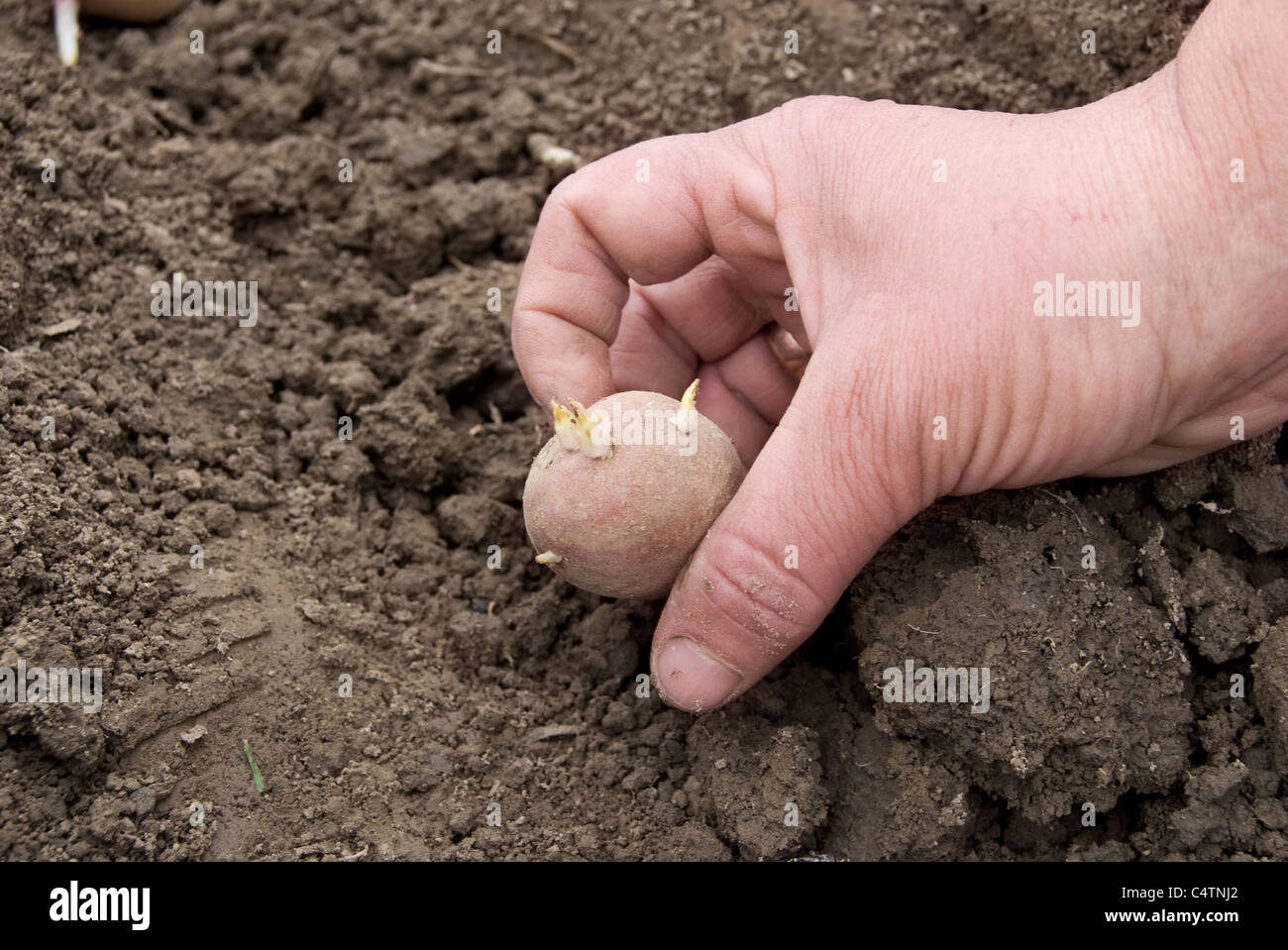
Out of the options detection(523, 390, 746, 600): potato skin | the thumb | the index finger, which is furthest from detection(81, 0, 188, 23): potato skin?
the thumb

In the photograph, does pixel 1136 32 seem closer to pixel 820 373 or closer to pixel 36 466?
pixel 820 373

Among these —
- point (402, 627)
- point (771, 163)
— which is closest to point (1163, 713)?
point (771, 163)

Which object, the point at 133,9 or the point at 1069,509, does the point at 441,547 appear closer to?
the point at 1069,509

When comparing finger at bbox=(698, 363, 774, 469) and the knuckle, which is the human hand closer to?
the knuckle

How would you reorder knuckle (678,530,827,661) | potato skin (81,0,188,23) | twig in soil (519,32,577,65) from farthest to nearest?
1. twig in soil (519,32,577,65)
2. potato skin (81,0,188,23)
3. knuckle (678,530,827,661)

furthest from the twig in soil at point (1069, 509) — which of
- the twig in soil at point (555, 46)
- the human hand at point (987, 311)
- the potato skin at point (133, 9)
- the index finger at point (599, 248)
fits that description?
the potato skin at point (133, 9)

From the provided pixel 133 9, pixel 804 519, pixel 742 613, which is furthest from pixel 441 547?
pixel 133 9

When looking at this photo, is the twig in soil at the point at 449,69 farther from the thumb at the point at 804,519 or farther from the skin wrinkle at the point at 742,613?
the skin wrinkle at the point at 742,613
